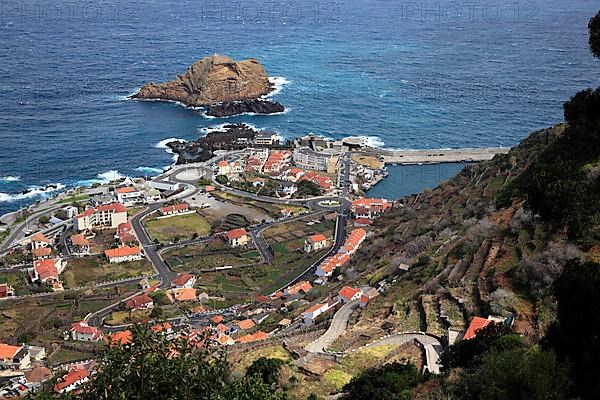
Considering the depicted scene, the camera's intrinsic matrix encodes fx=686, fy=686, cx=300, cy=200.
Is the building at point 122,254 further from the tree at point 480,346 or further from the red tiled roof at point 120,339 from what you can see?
the tree at point 480,346

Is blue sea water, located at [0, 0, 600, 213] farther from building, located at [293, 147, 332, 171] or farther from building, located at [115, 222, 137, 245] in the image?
building, located at [115, 222, 137, 245]

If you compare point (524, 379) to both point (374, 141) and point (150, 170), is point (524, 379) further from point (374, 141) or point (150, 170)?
point (374, 141)

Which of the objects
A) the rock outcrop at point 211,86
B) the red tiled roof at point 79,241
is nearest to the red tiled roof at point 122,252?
the red tiled roof at point 79,241

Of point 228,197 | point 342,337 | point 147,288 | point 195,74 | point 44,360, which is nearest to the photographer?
point 342,337

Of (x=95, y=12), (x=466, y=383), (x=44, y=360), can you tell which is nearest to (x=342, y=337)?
(x=466, y=383)

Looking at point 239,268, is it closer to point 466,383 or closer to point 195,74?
point 466,383

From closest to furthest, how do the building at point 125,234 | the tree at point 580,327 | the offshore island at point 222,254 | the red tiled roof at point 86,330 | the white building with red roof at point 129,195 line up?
the tree at point 580,327, the offshore island at point 222,254, the red tiled roof at point 86,330, the building at point 125,234, the white building with red roof at point 129,195

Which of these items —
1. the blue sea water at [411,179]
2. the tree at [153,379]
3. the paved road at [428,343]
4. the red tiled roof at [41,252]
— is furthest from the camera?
the blue sea water at [411,179]
